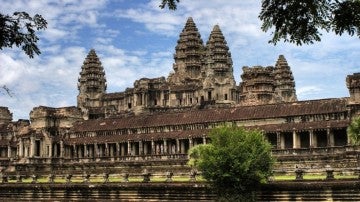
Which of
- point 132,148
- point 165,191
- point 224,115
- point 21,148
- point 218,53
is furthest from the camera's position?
point 218,53

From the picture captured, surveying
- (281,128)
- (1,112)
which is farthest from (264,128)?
(1,112)

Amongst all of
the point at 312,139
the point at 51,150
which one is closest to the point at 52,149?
the point at 51,150

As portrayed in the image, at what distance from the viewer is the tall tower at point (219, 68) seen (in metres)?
95.8

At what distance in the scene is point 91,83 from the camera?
11662 cm

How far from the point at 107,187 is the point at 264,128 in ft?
66.9

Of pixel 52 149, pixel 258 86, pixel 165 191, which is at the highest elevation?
pixel 258 86

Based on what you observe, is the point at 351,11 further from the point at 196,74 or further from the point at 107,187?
the point at 196,74

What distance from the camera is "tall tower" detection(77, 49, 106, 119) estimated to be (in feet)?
379

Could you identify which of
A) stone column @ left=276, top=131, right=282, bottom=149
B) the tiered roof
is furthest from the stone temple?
the tiered roof

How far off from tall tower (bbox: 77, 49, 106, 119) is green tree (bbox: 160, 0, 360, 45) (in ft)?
343

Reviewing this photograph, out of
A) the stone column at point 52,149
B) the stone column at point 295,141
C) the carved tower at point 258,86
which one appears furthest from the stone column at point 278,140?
the stone column at point 52,149

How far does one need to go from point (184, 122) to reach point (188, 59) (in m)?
48.1

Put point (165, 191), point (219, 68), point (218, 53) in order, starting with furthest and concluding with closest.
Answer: point (218, 53) → point (219, 68) → point (165, 191)

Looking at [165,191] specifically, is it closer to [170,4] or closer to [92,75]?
[170,4]
